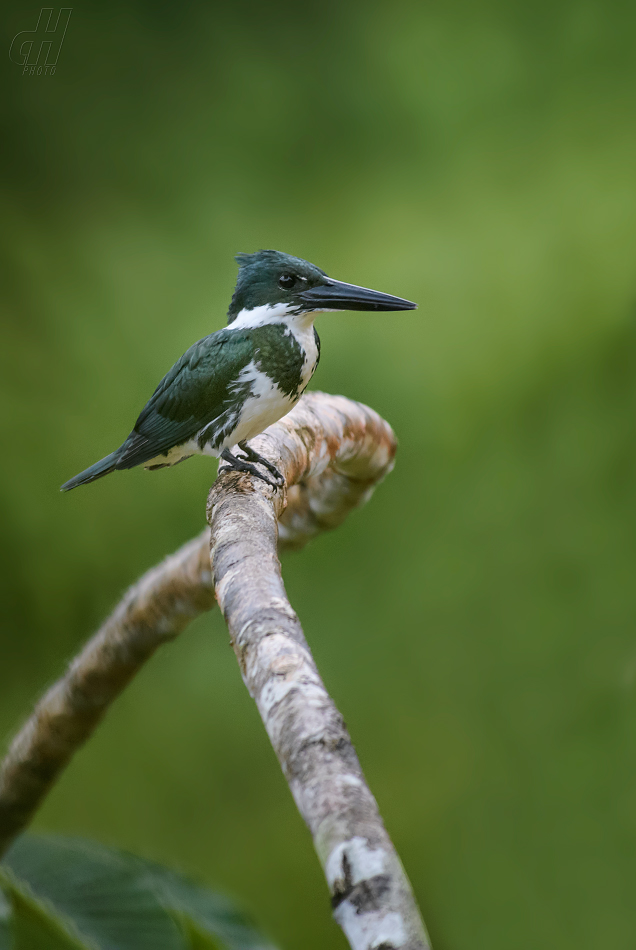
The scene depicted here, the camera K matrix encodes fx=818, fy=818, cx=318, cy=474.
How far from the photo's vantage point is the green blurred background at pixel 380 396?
2111 millimetres

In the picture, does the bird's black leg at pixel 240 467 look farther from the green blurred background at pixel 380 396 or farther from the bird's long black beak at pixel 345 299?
the green blurred background at pixel 380 396

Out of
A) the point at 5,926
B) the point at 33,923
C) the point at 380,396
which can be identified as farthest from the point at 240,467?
the point at 380,396

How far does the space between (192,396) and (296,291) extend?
0.20 meters

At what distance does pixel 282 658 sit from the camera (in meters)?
0.55

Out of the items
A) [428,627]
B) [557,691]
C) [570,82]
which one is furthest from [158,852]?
[570,82]

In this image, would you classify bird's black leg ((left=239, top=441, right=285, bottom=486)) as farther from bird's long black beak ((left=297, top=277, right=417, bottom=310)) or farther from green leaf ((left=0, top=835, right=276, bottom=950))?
green leaf ((left=0, top=835, right=276, bottom=950))

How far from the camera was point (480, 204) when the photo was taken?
2211 mm

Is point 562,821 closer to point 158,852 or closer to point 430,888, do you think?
point 430,888

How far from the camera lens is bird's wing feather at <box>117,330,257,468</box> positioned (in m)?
1.10

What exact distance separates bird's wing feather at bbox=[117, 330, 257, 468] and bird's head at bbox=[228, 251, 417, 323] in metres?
0.07

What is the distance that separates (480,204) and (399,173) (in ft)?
0.79

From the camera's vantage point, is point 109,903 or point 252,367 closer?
point 252,367

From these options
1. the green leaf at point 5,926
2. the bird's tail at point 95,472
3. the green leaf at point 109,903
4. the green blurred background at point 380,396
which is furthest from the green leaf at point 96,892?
the green blurred background at point 380,396

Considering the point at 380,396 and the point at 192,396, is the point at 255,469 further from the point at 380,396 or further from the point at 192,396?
the point at 380,396
